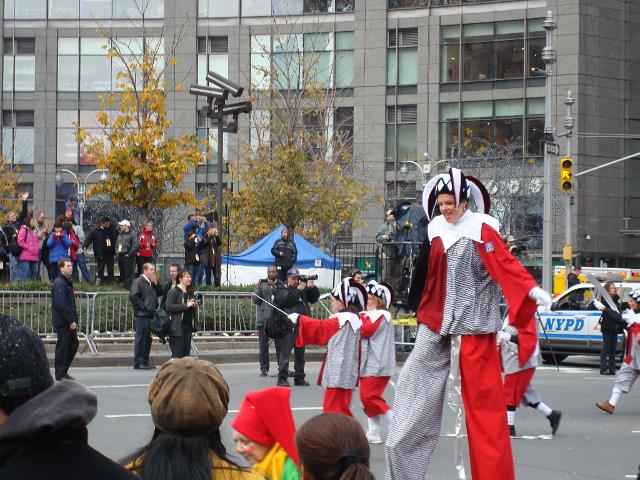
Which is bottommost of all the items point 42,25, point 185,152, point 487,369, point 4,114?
point 487,369

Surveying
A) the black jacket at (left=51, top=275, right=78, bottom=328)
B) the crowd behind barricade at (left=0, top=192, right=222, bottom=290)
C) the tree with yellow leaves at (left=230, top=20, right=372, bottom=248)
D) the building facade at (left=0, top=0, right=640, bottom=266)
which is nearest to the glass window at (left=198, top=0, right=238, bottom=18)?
the building facade at (left=0, top=0, right=640, bottom=266)

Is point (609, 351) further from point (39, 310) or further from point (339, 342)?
point (339, 342)

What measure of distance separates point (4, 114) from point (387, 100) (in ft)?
59.7

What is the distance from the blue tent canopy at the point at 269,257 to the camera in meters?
31.0

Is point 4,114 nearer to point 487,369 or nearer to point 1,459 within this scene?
point 487,369

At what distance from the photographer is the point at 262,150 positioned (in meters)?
44.0

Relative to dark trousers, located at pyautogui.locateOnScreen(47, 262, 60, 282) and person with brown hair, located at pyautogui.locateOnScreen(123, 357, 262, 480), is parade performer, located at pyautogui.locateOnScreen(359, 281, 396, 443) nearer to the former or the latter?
person with brown hair, located at pyautogui.locateOnScreen(123, 357, 262, 480)

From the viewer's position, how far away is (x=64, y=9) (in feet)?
195

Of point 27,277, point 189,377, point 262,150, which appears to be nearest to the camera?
point 189,377

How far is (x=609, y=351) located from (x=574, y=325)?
1828 millimetres

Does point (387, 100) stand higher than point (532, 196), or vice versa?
point (387, 100)

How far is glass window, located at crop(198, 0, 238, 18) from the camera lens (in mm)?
58188

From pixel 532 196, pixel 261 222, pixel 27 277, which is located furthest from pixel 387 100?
pixel 27 277

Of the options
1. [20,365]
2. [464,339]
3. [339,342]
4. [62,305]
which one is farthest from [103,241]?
[20,365]
